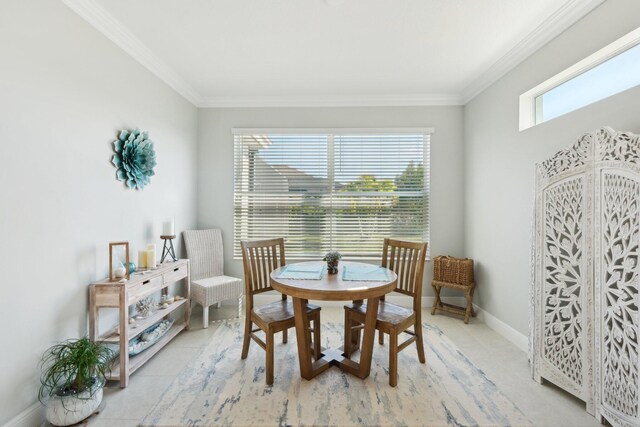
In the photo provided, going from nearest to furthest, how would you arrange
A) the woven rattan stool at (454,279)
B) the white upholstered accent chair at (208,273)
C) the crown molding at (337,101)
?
the white upholstered accent chair at (208,273), the woven rattan stool at (454,279), the crown molding at (337,101)

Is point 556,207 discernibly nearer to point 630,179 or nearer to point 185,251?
point 630,179

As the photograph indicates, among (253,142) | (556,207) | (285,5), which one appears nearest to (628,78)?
(556,207)

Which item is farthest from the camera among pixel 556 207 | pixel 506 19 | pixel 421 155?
pixel 421 155

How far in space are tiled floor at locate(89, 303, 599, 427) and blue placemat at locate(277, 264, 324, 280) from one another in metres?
0.85

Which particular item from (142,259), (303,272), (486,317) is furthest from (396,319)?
(142,259)

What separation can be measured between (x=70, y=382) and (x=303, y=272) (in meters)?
1.63

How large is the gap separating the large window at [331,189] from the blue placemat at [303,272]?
1.21 meters

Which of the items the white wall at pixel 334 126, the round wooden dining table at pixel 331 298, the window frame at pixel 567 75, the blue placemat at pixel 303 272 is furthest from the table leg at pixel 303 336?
the window frame at pixel 567 75

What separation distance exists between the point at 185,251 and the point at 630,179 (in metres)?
3.89

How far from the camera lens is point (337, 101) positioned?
144 inches

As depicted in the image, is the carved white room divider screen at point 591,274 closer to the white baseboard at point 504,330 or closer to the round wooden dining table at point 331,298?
the white baseboard at point 504,330

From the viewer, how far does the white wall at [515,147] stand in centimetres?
185

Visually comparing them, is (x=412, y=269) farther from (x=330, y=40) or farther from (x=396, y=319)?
(x=330, y=40)

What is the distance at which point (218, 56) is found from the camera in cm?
271
